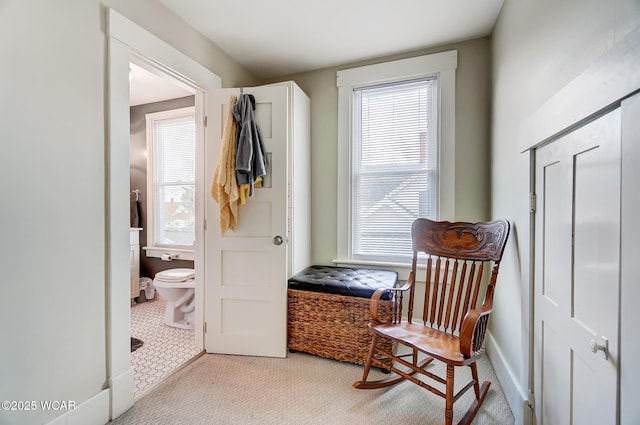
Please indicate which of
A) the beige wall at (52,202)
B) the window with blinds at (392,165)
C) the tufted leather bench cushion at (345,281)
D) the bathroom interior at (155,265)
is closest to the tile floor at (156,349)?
the bathroom interior at (155,265)

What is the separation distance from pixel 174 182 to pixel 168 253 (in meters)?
0.89

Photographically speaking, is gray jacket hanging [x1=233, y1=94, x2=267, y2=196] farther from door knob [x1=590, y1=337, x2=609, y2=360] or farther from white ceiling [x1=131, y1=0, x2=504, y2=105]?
door knob [x1=590, y1=337, x2=609, y2=360]

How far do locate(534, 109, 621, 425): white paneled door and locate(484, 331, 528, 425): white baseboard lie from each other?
13 cm

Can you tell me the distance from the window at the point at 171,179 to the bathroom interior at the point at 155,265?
0.02 m

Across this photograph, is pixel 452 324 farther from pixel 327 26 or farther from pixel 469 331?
pixel 327 26

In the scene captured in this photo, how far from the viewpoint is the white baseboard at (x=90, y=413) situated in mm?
1348

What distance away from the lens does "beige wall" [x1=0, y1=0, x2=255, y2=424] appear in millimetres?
1179

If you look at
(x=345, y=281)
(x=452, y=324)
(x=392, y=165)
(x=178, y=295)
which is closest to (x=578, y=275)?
(x=452, y=324)

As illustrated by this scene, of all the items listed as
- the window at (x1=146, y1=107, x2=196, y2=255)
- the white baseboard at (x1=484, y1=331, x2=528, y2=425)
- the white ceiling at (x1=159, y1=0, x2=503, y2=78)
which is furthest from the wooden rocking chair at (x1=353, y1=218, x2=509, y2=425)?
the window at (x1=146, y1=107, x2=196, y2=255)

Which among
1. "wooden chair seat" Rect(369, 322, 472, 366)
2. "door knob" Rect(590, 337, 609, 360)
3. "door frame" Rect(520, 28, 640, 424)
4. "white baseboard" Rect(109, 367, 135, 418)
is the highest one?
"door frame" Rect(520, 28, 640, 424)

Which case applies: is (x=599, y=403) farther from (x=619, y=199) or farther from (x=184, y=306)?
(x=184, y=306)

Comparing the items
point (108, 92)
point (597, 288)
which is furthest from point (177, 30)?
point (597, 288)

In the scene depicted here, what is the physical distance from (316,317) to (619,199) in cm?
182

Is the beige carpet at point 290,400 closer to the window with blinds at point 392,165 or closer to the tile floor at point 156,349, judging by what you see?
the tile floor at point 156,349
